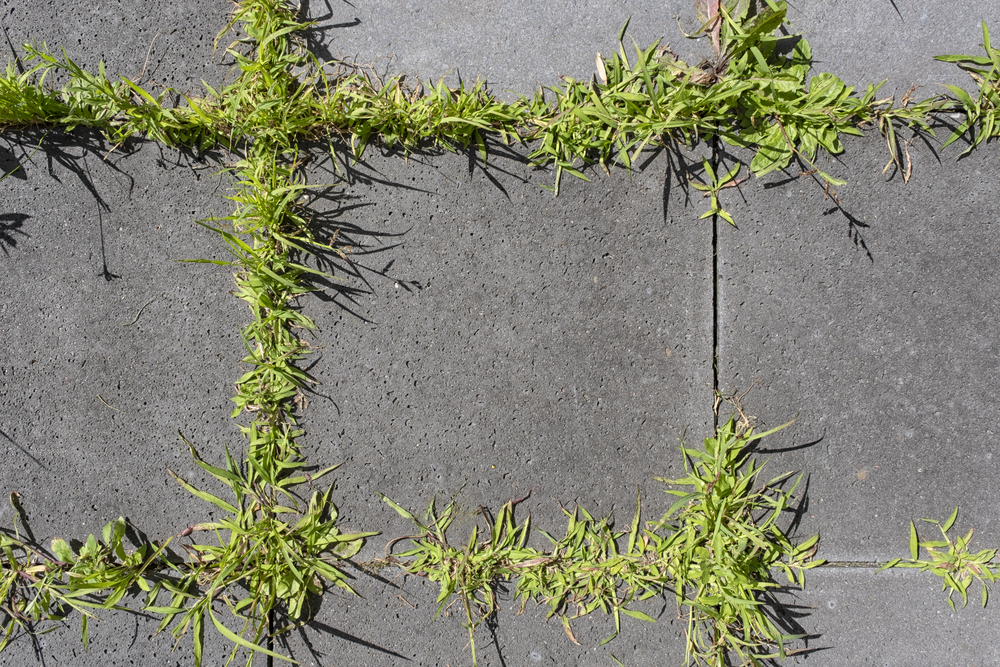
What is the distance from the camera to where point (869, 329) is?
69.6 inches

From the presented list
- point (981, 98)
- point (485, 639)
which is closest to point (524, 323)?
point (485, 639)

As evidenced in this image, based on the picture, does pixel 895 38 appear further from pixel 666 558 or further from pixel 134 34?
pixel 134 34

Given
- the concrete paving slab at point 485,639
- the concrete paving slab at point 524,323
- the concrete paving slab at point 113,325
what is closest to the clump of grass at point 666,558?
the concrete paving slab at point 485,639

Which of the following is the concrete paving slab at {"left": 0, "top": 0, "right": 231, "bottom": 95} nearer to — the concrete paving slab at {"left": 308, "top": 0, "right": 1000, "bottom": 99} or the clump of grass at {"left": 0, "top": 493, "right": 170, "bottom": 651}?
the concrete paving slab at {"left": 308, "top": 0, "right": 1000, "bottom": 99}

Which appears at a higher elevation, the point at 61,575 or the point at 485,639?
the point at 61,575

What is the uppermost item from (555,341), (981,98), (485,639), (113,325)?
(981,98)

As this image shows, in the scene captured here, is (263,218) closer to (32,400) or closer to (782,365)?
(32,400)

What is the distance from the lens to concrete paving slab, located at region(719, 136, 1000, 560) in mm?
1766

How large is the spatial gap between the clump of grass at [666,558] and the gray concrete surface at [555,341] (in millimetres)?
75

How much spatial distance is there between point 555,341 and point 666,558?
31.7 inches

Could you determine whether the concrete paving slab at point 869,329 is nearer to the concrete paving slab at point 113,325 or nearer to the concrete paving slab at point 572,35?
the concrete paving slab at point 572,35

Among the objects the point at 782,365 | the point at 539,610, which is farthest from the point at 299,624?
the point at 782,365

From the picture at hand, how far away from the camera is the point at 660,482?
1781mm

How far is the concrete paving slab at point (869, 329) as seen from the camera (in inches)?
69.5
